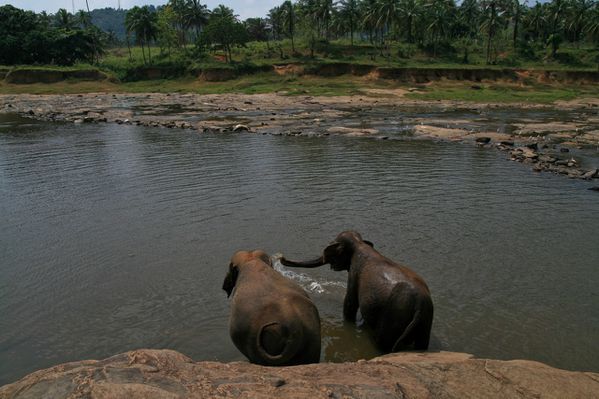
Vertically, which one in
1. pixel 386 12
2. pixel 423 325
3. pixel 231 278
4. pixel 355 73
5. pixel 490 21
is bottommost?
pixel 423 325

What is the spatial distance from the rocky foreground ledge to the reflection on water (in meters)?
1.94

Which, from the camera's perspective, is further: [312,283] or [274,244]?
[274,244]

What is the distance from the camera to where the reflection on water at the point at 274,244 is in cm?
827

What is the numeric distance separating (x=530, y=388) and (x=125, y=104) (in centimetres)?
5612

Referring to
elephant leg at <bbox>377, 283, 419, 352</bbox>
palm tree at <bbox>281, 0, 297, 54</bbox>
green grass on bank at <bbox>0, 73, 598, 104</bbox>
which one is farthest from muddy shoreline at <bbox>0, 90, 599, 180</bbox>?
palm tree at <bbox>281, 0, 297, 54</bbox>

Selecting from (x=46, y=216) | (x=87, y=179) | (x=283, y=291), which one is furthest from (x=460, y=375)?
(x=87, y=179)

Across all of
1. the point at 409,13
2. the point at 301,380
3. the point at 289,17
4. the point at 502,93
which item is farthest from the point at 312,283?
the point at 409,13

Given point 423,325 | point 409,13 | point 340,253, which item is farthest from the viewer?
point 409,13

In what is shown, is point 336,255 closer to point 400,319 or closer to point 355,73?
point 400,319

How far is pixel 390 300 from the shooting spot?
7086mm

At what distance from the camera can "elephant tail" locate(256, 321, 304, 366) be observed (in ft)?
20.0

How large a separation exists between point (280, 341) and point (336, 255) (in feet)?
8.81

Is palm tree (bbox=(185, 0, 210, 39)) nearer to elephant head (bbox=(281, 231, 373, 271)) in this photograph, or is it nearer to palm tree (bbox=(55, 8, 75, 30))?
palm tree (bbox=(55, 8, 75, 30))

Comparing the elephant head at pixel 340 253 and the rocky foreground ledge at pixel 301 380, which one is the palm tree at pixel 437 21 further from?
the rocky foreground ledge at pixel 301 380
